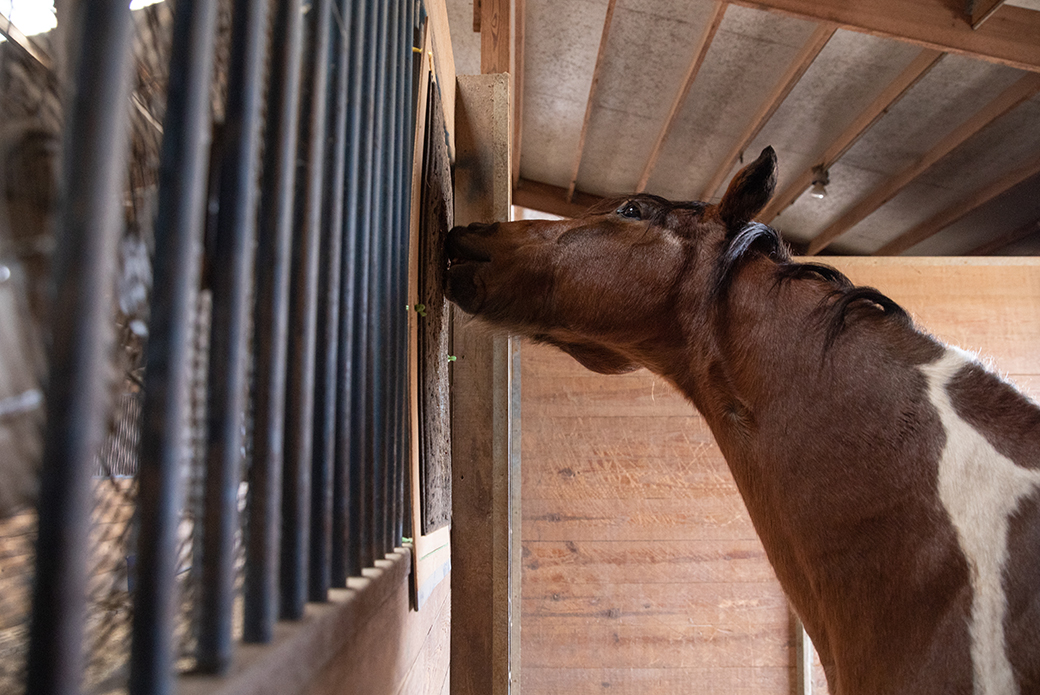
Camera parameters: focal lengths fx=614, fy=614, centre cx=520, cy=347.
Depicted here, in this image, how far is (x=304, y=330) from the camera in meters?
0.59

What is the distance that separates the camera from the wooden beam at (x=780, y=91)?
3.05 meters

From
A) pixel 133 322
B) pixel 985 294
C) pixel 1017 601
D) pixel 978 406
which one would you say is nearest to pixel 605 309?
pixel 978 406

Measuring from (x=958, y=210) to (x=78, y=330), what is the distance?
554 cm

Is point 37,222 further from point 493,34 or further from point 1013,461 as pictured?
point 493,34

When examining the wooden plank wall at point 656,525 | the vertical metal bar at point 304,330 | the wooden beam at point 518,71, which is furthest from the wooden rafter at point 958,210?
the vertical metal bar at point 304,330

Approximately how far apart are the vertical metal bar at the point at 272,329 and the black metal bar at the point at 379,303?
→ 0.28 meters

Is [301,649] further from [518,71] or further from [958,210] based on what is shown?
[958,210]

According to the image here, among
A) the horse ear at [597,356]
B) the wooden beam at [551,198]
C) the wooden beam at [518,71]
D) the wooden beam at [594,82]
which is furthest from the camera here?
the wooden beam at [551,198]

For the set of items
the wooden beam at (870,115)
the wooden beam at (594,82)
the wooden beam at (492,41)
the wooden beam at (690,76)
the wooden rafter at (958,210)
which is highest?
the wooden beam at (594,82)

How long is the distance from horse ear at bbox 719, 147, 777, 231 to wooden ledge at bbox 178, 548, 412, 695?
1.00 metres

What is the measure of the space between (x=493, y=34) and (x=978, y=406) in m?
1.68

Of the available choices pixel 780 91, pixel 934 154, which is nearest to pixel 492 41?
pixel 780 91

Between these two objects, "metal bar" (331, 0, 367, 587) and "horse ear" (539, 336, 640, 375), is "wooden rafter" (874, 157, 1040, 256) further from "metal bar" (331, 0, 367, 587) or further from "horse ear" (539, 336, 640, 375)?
"metal bar" (331, 0, 367, 587)

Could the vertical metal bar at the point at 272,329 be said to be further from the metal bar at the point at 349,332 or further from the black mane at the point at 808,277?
the black mane at the point at 808,277
